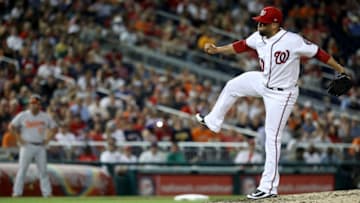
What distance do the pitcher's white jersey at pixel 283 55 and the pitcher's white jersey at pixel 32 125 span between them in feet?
24.2

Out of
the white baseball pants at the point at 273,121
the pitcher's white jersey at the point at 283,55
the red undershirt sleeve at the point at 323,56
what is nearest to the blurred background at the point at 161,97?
the white baseball pants at the point at 273,121

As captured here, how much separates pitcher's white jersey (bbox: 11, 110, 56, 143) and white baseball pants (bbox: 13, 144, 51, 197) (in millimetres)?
178

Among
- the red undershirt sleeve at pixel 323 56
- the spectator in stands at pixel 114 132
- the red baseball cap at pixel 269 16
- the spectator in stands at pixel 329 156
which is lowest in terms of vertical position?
the spectator in stands at pixel 329 156

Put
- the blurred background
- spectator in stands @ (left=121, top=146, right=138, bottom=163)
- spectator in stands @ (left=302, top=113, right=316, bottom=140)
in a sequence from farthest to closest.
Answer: spectator in stands @ (left=302, top=113, right=316, bottom=140) → spectator in stands @ (left=121, top=146, right=138, bottom=163) → the blurred background

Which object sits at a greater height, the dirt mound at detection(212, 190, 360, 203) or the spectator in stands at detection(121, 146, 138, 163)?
the spectator in stands at detection(121, 146, 138, 163)

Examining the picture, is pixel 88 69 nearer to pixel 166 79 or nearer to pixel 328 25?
pixel 166 79

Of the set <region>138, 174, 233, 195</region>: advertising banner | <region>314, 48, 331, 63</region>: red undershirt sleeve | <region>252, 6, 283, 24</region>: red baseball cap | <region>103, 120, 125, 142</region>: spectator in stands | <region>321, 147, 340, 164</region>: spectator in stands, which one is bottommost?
<region>138, 174, 233, 195</region>: advertising banner

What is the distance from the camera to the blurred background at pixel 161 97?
2155 cm

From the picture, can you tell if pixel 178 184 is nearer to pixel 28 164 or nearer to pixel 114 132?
pixel 114 132

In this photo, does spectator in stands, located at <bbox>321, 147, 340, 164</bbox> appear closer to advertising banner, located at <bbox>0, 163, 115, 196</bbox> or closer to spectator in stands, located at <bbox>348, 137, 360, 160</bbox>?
spectator in stands, located at <bbox>348, 137, 360, 160</bbox>

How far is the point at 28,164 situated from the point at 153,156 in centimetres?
305

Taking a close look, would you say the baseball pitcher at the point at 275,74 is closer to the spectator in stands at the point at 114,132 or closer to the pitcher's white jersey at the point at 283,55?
the pitcher's white jersey at the point at 283,55

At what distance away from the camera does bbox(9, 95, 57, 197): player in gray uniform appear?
19484mm

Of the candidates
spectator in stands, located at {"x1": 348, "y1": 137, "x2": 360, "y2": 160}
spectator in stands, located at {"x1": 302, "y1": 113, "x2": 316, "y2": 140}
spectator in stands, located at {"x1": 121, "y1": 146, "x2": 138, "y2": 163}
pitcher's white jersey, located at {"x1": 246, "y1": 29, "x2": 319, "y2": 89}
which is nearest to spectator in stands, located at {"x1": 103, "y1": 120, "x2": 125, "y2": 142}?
spectator in stands, located at {"x1": 121, "y1": 146, "x2": 138, "y2": 163}
